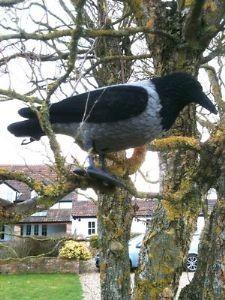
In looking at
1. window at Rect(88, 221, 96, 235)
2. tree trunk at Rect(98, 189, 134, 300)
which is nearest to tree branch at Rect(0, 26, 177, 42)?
tree trunk at Rect(98, 189, 134, 300)

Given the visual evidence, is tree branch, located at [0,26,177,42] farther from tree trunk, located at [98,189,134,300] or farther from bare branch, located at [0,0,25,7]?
tree trunk, located at [98,189,134,300]

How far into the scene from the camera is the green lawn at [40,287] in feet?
47.3

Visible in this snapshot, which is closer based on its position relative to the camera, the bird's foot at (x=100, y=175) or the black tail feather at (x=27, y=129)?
the bird's foot at (x=100, y=175)

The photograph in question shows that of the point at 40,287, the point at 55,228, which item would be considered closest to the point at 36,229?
the point at 55,228

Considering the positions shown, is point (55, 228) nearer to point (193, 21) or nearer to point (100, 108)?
point (193, 21)

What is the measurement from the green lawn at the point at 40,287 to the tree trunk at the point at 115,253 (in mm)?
8922

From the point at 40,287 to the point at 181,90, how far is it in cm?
1424

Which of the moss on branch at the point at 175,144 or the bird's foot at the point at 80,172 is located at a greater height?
the moss on branch at the point at 175,144

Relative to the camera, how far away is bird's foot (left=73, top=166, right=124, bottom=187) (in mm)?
2770

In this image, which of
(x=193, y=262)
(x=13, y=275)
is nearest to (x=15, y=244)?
(x=13, y=275)

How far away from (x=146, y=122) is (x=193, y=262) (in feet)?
54.4

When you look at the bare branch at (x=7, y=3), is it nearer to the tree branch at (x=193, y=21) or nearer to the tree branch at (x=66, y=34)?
the tree branch at (x=66, y=34)

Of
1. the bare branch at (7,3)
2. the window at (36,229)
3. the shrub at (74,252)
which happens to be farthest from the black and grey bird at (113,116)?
the window at (36,229)

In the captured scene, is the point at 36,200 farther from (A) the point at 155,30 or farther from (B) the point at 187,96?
(A) the point at 155,30
